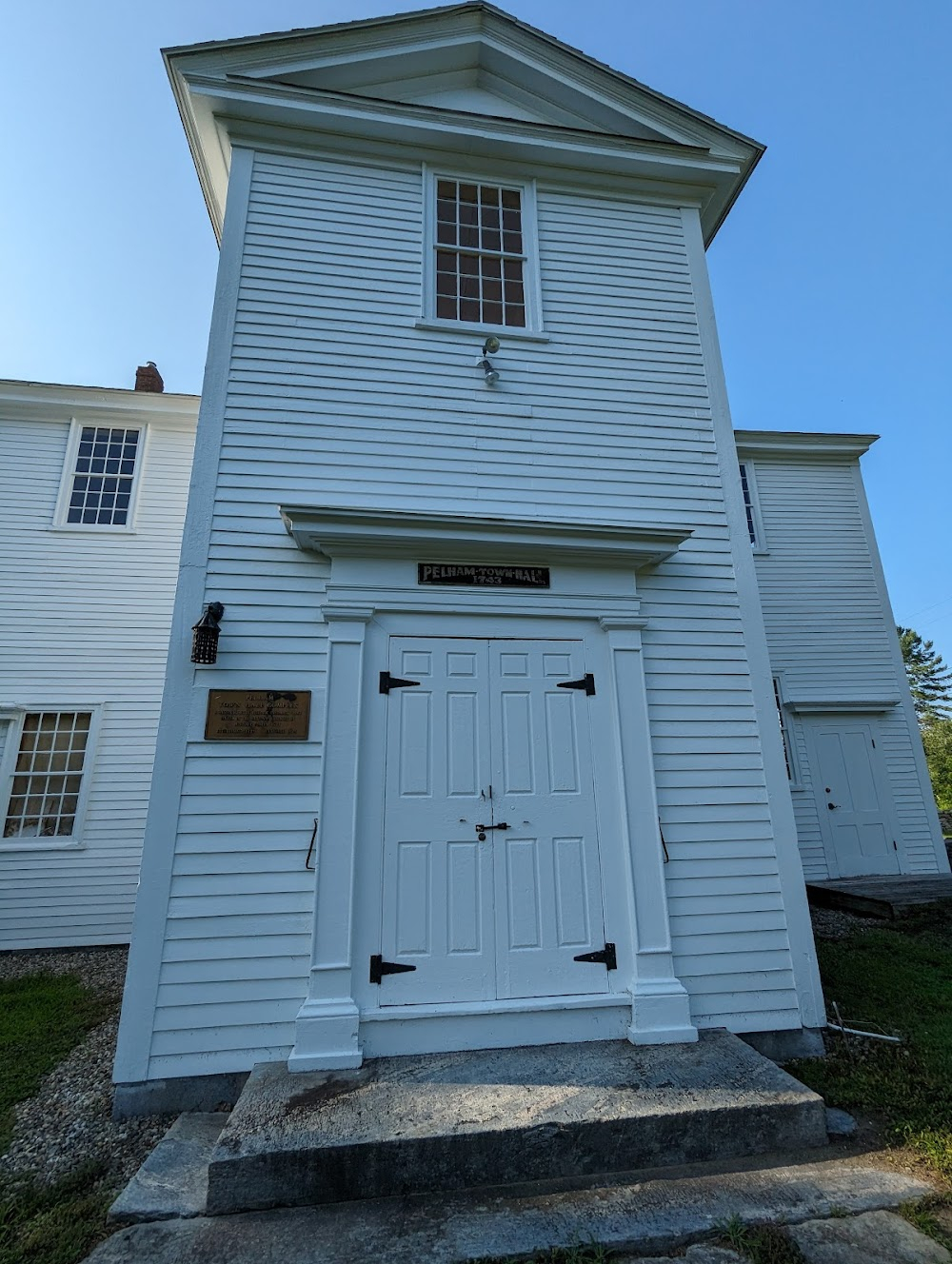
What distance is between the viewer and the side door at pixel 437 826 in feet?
12.9

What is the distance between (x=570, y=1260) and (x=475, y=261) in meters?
6.57

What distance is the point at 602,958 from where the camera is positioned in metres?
4.09

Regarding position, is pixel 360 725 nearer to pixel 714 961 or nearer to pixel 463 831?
pixel 463 831

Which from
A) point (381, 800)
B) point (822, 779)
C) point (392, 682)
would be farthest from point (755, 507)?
point (381, 800)

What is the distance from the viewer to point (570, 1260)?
2.42 metres

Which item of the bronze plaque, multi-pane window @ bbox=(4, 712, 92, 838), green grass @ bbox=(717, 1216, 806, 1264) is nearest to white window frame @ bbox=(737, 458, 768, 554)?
the bronze plaque

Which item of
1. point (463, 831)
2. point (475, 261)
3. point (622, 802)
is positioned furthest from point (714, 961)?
point (475, 261)

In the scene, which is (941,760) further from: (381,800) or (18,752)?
(18,752)

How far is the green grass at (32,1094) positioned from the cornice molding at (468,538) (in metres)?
3.61

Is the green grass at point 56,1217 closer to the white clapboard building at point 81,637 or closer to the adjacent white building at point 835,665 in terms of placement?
the white clapboard building at point 81,637

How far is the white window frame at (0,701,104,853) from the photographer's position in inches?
301

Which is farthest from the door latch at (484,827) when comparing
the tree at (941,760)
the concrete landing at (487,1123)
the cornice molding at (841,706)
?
the tree at (941,760)

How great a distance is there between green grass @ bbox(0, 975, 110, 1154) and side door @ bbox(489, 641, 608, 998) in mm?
3030

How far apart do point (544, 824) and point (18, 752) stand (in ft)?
23.7
